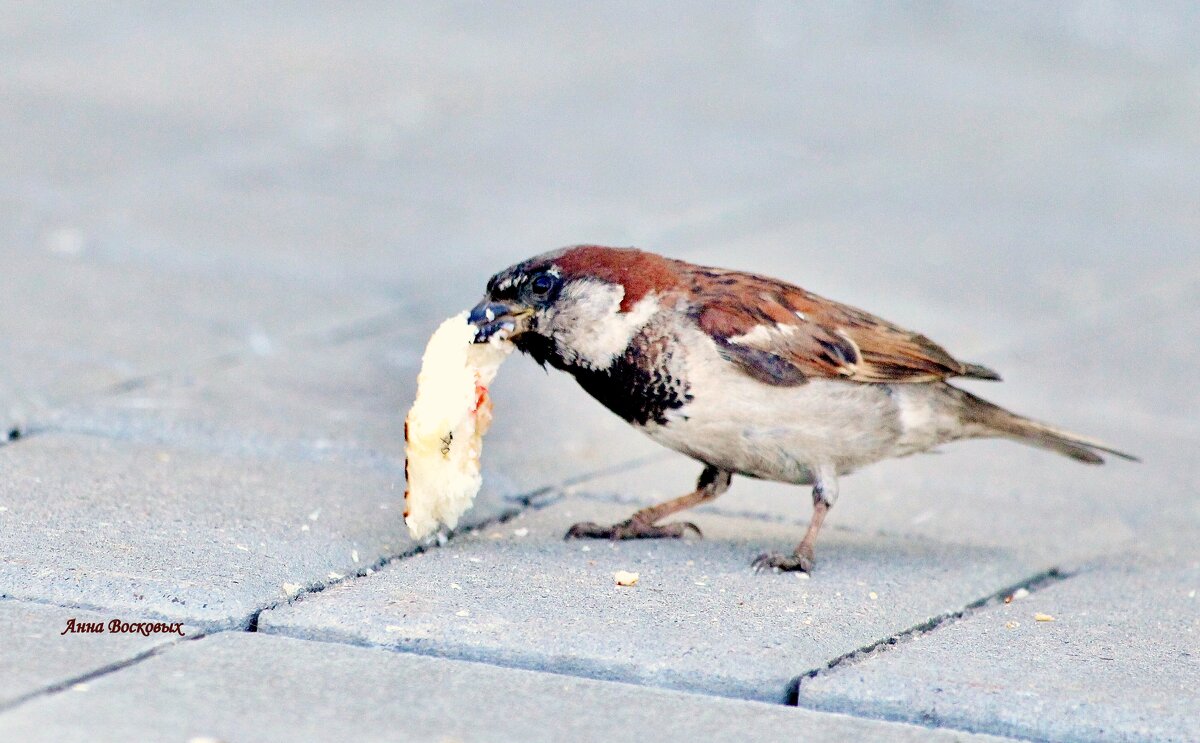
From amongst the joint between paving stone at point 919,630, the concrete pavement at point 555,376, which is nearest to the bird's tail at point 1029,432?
the concrete pavement at point 555,376

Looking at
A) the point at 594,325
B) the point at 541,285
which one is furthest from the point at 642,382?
the point at 541,285

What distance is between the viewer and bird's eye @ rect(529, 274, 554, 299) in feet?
14.3

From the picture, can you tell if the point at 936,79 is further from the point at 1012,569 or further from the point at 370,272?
the point at 1012,569

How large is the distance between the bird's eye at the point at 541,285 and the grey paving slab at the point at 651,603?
633 millimetres

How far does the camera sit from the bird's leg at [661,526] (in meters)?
4.55

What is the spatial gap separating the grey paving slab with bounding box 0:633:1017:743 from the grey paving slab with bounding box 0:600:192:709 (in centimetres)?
6

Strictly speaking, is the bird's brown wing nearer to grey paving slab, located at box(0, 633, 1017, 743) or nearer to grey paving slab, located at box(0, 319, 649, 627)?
grey paving slab, located at box(0, 319, 649, 627)

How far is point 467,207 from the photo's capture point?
8562 millimetres

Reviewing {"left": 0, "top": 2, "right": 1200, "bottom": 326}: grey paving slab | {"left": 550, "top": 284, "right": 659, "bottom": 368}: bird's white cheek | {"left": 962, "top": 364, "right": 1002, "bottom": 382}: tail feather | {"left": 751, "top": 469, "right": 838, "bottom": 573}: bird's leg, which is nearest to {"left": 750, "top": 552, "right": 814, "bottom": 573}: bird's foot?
{"left": 751, "top": 469, "right": 838, "bottom": 573}: bird's leg

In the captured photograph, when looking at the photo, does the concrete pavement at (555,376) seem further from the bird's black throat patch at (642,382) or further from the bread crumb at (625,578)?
the bird's black throat patch at (642,382)

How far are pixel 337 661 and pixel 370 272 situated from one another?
418cm

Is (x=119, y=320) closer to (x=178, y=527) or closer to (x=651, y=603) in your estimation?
(x=178, y=527)

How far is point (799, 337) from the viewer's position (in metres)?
4.55

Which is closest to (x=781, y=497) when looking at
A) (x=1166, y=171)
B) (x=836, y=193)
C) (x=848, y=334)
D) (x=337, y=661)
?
(x=848, y=334)
